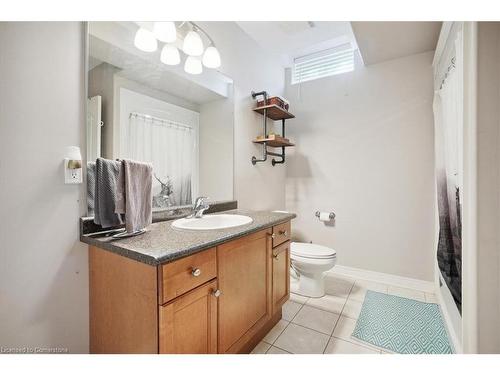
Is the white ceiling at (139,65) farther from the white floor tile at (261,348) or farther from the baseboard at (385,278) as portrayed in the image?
the baseboard at (385,278)

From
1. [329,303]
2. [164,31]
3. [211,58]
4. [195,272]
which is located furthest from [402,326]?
[164,31]

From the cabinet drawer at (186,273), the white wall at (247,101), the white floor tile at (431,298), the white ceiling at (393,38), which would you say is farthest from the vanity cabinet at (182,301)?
the white ceiling at (393,38)

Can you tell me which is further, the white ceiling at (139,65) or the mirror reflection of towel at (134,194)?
the white ceiling at (139,65)

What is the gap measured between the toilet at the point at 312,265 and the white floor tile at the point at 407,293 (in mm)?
690

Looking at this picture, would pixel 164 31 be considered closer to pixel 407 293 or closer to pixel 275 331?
pixel 275 331

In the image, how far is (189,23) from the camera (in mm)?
1534

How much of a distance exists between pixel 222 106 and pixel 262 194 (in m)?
0.98

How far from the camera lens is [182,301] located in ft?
2.88

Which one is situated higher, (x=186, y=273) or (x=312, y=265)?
(x=186, y=273)

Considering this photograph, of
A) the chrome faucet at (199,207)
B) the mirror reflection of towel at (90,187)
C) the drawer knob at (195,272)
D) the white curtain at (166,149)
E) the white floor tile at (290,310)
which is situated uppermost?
the white curtain at (166,149)

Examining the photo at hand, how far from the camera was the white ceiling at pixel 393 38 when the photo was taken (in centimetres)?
171

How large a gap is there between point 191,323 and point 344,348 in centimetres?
102
